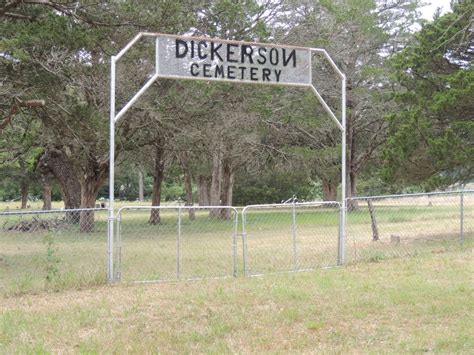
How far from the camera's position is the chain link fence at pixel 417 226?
42.7 ft

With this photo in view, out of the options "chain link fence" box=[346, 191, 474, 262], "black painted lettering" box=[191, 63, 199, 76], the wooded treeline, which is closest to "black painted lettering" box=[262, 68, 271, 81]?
"black painted lettering" box=[191, 63, 199, 76]

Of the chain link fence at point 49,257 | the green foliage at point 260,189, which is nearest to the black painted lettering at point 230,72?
the chain link fence at point 49,257

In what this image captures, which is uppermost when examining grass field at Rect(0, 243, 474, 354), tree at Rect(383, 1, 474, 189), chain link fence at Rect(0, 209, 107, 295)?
tree at Rect(383, 1, 474, 189)

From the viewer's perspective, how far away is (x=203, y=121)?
20.3 metres

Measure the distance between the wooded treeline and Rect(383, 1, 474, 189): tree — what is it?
40 mm

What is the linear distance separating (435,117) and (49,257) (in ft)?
37.8

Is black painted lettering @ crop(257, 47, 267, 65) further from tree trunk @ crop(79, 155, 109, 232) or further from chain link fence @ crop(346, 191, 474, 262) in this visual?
tree trunk @ crop(79, 155, 109, 232)

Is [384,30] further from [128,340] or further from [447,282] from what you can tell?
[128,340]

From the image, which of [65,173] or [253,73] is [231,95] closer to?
[253,73]

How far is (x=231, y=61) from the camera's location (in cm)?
1025

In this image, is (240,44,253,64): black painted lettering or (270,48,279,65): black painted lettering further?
(270,48,279,65): black painted lettering

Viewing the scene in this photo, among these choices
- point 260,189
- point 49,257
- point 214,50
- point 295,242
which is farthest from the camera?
point 260,189

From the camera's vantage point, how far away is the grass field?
5.81 m

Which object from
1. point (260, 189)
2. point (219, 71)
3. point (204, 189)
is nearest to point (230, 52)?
point (219, 71)
